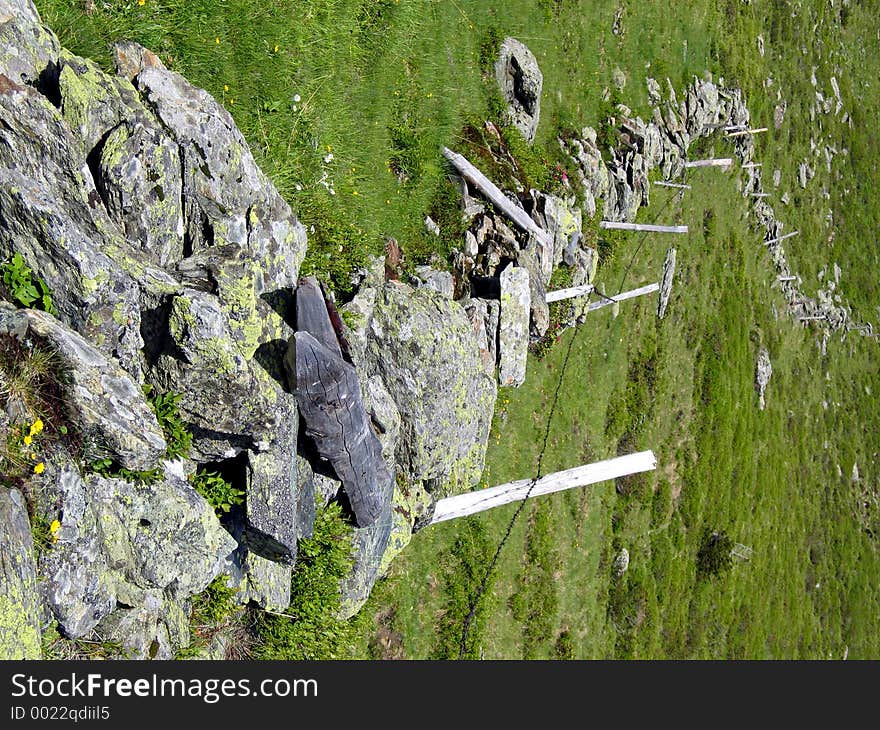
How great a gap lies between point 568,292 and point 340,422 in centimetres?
1219

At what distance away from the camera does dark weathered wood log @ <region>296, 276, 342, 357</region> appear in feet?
38.9

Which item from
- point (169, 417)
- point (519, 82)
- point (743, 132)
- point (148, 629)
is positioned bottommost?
point (148, 629)

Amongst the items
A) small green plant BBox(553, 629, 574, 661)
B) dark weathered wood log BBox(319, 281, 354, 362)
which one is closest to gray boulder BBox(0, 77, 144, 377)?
dark weathered wood log BBox(319, 281, 354, 362)

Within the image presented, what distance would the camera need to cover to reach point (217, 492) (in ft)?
37.6

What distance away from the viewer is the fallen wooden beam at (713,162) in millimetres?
31091

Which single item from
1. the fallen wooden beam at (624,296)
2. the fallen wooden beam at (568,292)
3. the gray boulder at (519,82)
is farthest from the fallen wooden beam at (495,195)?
the fallen wooden beam at (624,296)

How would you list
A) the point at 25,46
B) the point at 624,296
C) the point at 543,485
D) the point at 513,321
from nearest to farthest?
the point at 25,46
the point at 513,321
the point at 543,485
the point at 624,296

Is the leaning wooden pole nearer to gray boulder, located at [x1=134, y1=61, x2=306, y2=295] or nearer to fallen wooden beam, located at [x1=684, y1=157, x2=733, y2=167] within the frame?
gray boulder, located at [x1=134, y1=61, x2=306, y2=295]

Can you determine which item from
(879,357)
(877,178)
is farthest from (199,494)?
(877,178)

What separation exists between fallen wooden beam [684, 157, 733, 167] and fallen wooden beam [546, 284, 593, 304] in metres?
10.8

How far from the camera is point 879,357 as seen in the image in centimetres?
4391

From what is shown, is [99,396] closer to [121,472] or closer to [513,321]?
[121,472]

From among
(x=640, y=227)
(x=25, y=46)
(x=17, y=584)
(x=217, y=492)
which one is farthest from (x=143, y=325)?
(x=640, y=227)

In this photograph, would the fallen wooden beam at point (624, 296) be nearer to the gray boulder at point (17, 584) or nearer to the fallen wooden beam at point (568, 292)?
the fallen wooden beam at point (568, 292)
